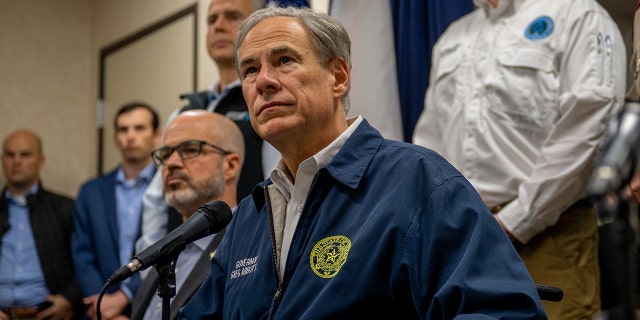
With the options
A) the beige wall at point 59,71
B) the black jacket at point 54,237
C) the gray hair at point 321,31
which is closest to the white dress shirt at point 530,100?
the gray hair at point 321,31

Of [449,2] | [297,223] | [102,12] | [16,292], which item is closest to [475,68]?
[449,2]

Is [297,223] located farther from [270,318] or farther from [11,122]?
[11,122]

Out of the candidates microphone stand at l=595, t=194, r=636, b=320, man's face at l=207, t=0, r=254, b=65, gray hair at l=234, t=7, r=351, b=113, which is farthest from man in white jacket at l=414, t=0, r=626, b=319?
microphone stand at l=595, t=194, r=636, b=320

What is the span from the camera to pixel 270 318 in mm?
1508

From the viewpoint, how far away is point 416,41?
297 cm

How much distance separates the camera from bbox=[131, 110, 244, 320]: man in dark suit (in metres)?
2.58

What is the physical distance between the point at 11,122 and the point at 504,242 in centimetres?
449

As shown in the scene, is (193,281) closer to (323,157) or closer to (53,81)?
(323,157)

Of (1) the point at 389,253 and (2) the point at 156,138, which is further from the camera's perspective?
(2) the point at 156,138

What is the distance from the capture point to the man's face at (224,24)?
3137 millimetres

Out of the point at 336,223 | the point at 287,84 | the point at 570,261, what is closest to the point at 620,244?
the point at 336,223

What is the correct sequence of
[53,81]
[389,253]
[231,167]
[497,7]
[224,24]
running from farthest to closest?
[53,81]
[224,24]
[231,167]
[497,7]
[389,253]

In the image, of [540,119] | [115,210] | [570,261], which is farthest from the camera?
[115,210]

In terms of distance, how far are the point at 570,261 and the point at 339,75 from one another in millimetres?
849
